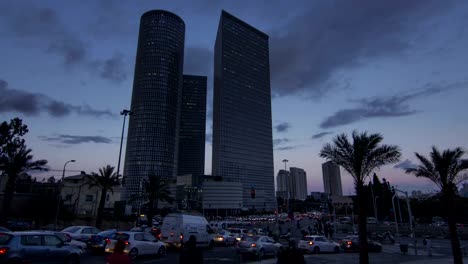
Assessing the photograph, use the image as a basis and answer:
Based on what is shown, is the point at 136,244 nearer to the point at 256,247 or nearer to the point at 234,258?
the point at 234,258

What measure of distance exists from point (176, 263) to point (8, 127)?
122 feet

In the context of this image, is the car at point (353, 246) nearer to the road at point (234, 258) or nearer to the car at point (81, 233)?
the road at point (234, 258)

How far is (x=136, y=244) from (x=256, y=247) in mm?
7880

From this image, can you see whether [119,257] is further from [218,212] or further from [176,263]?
[218,212]

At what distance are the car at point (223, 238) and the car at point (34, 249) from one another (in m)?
17.4

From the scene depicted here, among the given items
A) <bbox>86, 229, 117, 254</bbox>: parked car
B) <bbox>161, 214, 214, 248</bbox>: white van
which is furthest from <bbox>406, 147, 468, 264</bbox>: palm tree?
<bbox>86, 229, 117, 254</bbox>: parked car

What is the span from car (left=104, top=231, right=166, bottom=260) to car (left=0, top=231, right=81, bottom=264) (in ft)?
13.0

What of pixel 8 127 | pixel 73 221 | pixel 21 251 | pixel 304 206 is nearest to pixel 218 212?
pixel 304 206

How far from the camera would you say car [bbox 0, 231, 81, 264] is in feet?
37.0

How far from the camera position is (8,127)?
41.2m

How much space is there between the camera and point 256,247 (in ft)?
68.5

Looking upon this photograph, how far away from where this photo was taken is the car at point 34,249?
37.0 ft

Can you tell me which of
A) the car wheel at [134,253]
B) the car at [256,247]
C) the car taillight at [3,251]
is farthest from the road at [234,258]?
the car taillight at [3,251]

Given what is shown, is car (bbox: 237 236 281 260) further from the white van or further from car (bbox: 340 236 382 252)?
car (bbox: 340 236 382 252)
